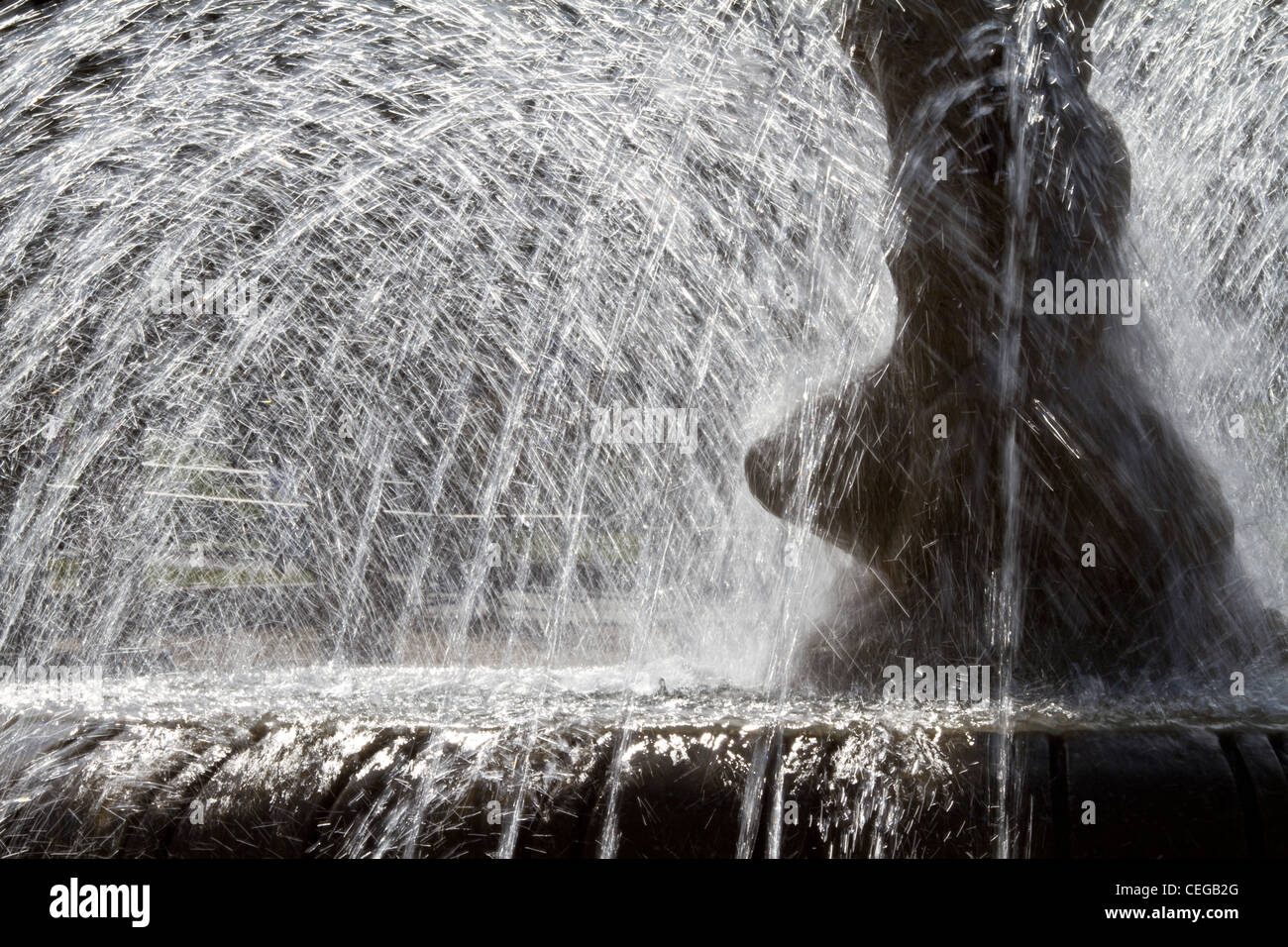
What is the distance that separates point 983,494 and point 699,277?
244 inches

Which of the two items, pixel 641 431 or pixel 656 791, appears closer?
pixel 656 791

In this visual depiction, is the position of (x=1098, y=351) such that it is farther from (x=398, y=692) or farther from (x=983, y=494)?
(x=398, y=692)

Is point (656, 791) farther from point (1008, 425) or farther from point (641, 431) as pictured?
Result: point (641, 431)

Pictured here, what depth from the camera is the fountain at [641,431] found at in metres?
2.23

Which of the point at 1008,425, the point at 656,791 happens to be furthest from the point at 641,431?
the point at 656,791

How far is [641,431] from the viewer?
6441 mm

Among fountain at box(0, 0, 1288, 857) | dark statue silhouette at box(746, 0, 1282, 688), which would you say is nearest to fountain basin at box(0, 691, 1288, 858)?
fountain at box(0, 0, 1288, 857)

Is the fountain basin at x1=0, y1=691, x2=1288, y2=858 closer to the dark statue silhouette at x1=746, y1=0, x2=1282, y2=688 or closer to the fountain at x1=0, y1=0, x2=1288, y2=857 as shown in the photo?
the fountain at x1=0, y1=0, x2=1288, y2=857

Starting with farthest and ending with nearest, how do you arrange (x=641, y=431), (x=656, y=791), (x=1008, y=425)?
(x=641, y=431) → (x=1008, y=425) → (x=656, y=791)

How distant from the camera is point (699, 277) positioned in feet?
29.2

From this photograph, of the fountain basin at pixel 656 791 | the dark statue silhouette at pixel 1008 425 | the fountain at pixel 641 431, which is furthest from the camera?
the dark statue silhouette at pixel 1008 425

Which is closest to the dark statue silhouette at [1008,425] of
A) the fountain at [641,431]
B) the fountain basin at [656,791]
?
the fountain at [641,431]

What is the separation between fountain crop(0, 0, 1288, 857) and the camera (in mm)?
2230

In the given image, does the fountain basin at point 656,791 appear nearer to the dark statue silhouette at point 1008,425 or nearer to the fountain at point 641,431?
the fountain at point 641,431
